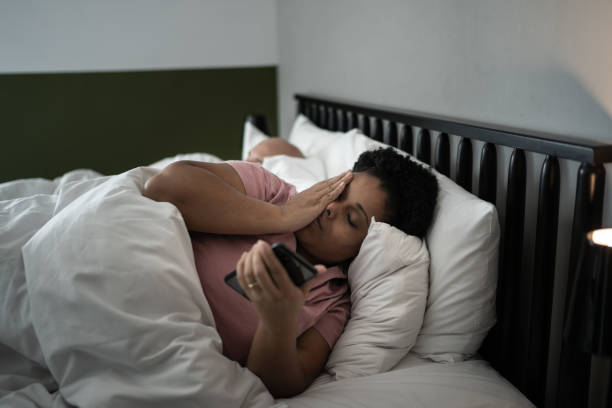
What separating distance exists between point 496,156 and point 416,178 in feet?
0.62

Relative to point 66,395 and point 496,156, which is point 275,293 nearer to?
point 66,395

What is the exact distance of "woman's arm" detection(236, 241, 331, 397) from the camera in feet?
2.67

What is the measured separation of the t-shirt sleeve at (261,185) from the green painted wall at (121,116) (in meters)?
2.36

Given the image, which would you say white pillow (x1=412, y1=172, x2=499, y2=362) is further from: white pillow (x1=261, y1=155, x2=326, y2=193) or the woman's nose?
white pillow (x1=261, y1=155, x2=326, y2=193)

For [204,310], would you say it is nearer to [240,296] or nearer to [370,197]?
[240,296]

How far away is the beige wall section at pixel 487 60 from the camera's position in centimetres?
98

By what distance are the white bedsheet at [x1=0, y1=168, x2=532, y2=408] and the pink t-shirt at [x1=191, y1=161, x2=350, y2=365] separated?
0.07 meters

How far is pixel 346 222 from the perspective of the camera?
3.87 ft

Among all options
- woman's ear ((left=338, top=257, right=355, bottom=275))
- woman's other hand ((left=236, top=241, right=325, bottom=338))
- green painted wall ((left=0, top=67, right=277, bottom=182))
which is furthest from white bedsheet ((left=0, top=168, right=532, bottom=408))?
green painted wall ((left=0, top=67, right=277, bottom=182))

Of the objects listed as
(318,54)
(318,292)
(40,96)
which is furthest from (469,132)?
(40,96)

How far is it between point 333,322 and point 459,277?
30 centimetres

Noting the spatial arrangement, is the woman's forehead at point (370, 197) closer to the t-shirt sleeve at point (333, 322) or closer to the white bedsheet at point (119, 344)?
the t-shirt sleeve at point (333, 322)

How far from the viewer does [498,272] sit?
1.17 m

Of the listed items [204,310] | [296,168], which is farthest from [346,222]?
[296,168]
